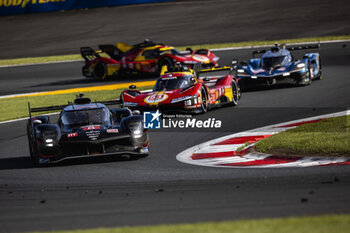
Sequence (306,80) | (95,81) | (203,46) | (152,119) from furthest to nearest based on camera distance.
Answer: (203,46) < (95,81) < (306,80) < (152,119)

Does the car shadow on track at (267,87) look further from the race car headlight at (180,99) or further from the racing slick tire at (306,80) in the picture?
the race car headlight at (180,99)

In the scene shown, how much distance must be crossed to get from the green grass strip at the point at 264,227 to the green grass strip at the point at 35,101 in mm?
13675

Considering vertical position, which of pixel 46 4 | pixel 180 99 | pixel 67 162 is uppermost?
pixel 46 4

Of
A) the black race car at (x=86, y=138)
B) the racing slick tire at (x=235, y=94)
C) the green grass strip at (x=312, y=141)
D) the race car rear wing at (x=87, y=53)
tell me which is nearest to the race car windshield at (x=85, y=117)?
the black race car at (x=86, y=138)

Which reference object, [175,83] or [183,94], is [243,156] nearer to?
[183,94]

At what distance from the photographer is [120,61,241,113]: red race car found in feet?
57.7

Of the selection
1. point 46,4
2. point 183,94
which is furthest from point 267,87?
point 46,4

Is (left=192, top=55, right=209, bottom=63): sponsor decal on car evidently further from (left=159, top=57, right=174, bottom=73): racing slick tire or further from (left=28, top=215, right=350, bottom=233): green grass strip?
(left=28, top=215, right=350, bottom=233): green grass strip

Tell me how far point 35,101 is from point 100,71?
607 centimetres

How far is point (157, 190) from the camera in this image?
9.18 metres

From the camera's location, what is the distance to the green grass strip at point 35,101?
2058 cm

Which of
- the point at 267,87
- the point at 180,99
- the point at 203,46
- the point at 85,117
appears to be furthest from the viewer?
the point at 203,46

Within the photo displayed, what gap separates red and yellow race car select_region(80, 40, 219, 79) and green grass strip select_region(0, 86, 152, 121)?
2.98 m

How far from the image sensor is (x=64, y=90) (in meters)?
26.0
